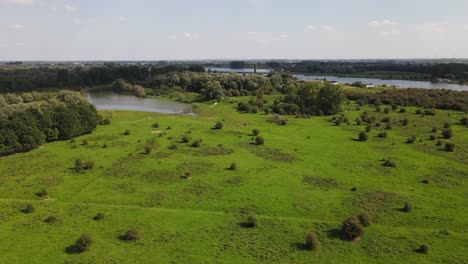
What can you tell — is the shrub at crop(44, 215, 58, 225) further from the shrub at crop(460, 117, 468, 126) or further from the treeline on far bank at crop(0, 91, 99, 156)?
the shrub at crop(460, 117, 468, 126)

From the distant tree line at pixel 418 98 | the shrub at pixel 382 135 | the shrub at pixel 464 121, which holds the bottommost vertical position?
the shrub at pixel 382 135

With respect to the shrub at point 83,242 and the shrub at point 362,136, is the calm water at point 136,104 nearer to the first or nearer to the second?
the shrub at point 362,136

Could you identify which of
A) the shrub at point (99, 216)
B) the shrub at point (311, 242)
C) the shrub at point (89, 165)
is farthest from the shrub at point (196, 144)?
the shrub at point (311, 242)

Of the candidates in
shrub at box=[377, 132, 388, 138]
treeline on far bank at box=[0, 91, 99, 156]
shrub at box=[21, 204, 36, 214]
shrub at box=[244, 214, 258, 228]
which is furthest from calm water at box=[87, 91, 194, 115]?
shrub at box=[244, 214, 258, 228]

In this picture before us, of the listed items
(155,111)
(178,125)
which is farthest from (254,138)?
(155,111)

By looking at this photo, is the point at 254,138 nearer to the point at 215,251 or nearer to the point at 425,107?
the point at 215,251

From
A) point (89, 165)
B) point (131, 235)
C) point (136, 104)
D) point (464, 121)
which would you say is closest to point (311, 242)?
point (131, 235)

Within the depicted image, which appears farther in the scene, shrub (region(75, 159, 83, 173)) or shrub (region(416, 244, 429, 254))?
shrub (region(75, 159, 83, 173))
